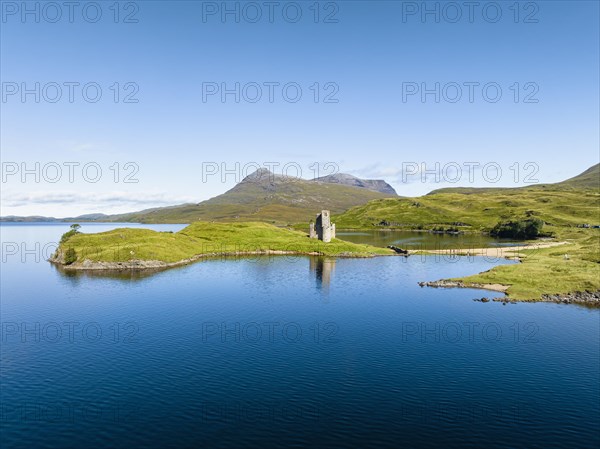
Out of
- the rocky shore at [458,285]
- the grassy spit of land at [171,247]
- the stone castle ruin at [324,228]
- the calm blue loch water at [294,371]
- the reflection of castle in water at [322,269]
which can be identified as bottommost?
the calm blue loch water at [294,371]

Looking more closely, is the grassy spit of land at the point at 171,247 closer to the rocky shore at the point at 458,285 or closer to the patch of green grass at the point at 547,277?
the rocky shore at the point at 458,285

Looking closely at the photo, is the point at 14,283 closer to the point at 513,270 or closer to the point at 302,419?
the point at 302,419

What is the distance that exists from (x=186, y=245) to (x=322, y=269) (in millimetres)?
66850

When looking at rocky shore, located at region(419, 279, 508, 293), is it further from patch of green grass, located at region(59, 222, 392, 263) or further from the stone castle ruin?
the stone castle ruin

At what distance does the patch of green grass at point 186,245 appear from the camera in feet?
447

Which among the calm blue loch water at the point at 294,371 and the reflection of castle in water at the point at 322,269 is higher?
the reflection of castle in water at the point at 322,269

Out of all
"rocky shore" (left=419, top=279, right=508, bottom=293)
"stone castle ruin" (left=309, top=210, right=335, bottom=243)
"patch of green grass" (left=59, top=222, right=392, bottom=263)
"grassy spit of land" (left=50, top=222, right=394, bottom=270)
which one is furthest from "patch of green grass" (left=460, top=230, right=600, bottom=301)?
"stone castle ruin" (left=309, top=210, right=335, bottom=243)

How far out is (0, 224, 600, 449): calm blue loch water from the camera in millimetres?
35656

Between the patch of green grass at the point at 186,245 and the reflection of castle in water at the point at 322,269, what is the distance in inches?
567

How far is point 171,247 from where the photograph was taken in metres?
152

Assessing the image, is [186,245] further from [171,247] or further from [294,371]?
[294,371]

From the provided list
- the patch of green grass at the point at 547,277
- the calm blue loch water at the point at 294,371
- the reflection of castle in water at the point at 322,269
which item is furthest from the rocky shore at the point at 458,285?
the reflection of castle in water at the point at 322,269

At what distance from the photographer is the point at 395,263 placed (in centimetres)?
14262

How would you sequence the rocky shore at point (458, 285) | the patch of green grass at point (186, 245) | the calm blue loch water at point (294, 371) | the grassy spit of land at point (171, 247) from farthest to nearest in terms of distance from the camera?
the patch of green grass at point (186, 245) < the grassy spit of land at point (171, 247) < the rocky shore at point (458, 285) < the calm blue loch water at point (294, 371)
